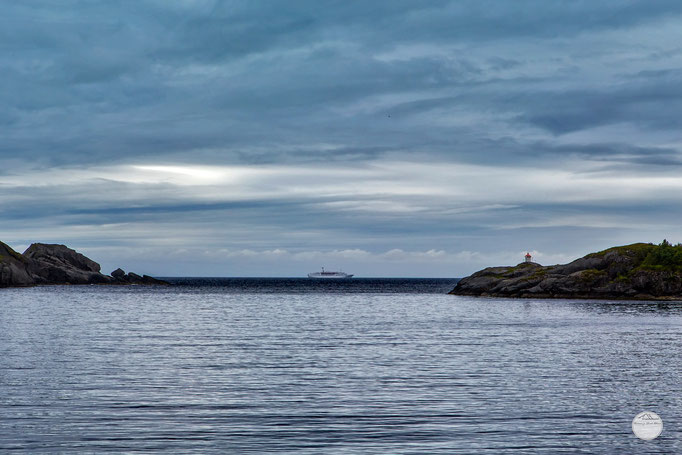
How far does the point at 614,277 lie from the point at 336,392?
124580mm

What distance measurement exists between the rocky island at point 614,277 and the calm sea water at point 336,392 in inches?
3120

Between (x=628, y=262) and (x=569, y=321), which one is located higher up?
(x=628, y=262)

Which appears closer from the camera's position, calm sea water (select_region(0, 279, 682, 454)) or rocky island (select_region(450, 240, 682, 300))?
calm sea water (select_region(0, 279, 682, 454))

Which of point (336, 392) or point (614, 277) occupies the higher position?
point (614, 277)

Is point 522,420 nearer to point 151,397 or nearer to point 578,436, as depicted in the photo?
point 578,436

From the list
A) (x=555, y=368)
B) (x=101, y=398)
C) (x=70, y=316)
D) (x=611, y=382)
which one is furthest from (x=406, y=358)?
(x=70, y=316)

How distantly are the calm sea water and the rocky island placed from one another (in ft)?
260

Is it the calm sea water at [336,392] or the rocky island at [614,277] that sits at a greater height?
the rocky island at [614,277]

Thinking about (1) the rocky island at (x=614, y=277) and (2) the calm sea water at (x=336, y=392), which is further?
(1) the rocky island at (x=614, y=277)

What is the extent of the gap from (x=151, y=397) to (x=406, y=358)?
771 inches

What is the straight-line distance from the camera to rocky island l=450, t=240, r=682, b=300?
13538 centimetres

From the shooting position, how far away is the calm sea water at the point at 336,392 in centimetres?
2314

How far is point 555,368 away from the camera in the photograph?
40.5 m

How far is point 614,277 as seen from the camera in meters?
141
